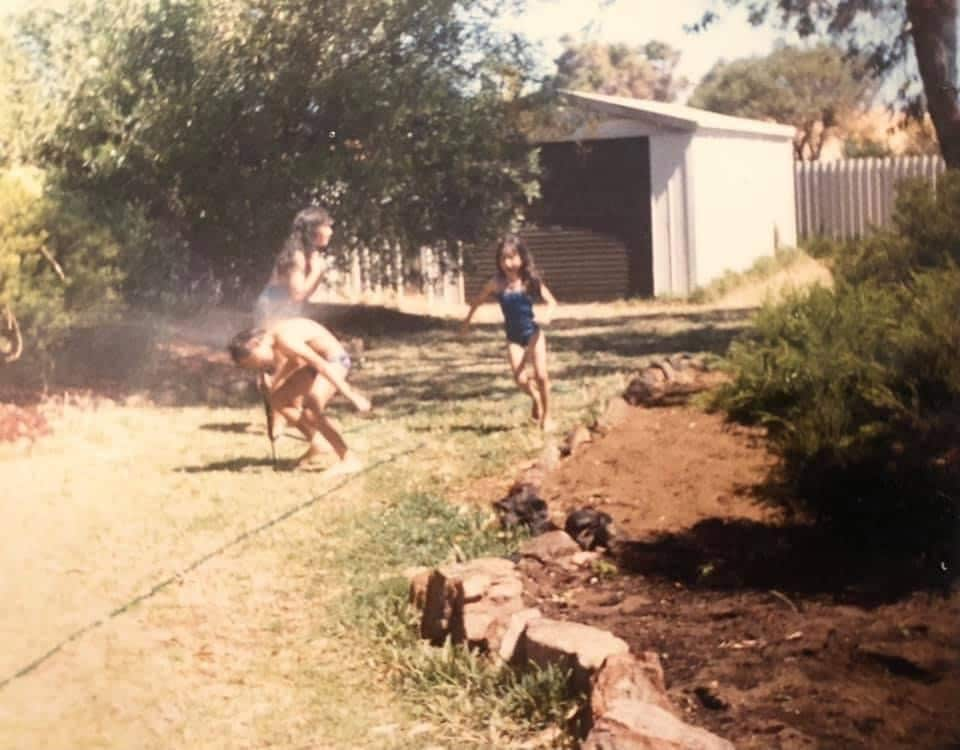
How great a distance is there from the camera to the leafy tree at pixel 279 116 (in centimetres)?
545

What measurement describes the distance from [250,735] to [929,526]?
239cm

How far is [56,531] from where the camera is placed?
17.5ft

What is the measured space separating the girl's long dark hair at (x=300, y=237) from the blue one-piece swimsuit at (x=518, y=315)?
1.03 metres

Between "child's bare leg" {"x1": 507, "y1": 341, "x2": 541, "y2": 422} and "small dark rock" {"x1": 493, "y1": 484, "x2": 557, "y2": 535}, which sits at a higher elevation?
"child's bare leg" {"x1": 507, "y1": 341, "x2": 541, "y2": 422}

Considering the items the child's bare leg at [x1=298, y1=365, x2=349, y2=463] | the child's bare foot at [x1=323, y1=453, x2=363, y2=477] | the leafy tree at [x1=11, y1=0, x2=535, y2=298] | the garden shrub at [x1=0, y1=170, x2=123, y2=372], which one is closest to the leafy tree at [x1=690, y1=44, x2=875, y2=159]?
the leafy tree at [x1=11, y1=0, x2=535, y2=298]

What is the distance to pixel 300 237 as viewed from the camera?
5.85 meters

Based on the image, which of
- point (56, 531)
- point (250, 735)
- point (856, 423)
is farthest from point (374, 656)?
point (856, 423)

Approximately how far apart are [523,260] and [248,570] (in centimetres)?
187

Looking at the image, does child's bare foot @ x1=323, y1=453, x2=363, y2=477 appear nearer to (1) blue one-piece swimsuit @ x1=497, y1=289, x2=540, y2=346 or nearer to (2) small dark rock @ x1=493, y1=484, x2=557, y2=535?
(2) small dark rock @ x1=493, y1=484, x2=557, y2=535

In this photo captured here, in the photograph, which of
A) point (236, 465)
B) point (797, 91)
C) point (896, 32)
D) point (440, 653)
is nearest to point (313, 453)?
point (236, 465)

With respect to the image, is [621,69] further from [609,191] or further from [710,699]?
[710,699]

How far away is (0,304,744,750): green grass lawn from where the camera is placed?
4.42 meters

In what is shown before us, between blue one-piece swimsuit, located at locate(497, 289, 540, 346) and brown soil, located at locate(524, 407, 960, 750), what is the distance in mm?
773

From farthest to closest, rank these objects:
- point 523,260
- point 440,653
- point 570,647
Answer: point 523,260
point 440,653
point 570,647
